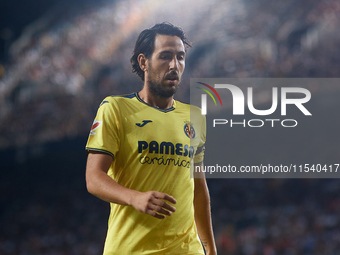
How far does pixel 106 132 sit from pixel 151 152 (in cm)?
24

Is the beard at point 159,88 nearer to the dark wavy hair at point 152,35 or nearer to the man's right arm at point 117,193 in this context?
the dark wavy hair at point 152,35

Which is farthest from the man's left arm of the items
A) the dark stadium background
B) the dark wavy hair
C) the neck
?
the dark stadium background

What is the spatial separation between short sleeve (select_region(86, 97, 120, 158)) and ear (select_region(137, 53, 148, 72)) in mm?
264

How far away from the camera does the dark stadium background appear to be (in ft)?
36.8

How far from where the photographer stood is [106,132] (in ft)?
6.74

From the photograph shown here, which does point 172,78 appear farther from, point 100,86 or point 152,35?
point 100,86

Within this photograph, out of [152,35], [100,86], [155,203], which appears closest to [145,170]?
[155,203]

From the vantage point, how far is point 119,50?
1333cm

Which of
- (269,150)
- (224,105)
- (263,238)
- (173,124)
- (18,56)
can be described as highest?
(18,56)

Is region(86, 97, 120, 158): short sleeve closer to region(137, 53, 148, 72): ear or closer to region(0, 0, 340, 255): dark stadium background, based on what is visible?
region(137, 53, 148, 72): ear

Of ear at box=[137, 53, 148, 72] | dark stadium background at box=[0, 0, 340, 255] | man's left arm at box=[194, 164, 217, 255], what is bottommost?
man's left arm at box=[194, 164, 217, 255]

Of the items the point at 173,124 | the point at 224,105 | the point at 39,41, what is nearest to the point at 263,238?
the point at 224,105

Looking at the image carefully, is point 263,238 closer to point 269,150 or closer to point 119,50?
point 269,150

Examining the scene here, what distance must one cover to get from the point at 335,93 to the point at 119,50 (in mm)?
6296
